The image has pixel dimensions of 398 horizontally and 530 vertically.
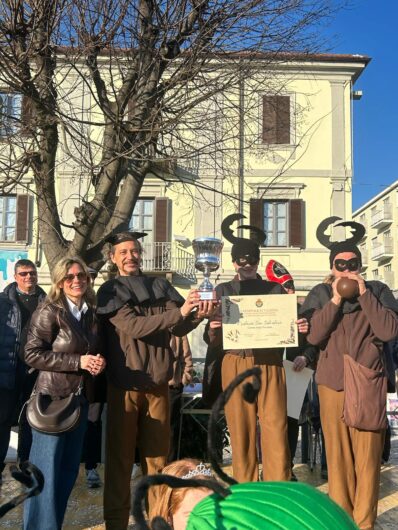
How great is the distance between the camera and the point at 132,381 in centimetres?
368

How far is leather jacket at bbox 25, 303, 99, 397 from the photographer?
3.41 m

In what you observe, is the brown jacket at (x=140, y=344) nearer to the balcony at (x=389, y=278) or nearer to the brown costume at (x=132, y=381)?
the brown costume at (x=132, y=381)

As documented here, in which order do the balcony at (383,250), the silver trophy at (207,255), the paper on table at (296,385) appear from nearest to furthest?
Result: the silver trophy at (207,255) → the paper on table at (296,385) → the balcony at (383,250)

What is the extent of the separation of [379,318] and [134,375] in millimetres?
1598

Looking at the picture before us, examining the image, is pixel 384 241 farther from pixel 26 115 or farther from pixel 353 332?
pixel 353 332

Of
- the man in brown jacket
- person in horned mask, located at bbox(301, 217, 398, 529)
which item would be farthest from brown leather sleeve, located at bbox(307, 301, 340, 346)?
the man in brown jacket

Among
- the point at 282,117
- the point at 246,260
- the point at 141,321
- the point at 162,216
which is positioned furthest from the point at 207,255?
the point at 162,216

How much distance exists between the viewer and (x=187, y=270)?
20734mm

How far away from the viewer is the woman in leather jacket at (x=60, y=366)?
3.27 metres

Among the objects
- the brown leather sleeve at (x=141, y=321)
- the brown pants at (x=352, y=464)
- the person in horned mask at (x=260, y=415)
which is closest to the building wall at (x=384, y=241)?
the person in horned mask at (x=260, y=415)

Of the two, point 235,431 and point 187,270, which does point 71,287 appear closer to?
point 235,431

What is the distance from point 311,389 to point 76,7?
15.0ft

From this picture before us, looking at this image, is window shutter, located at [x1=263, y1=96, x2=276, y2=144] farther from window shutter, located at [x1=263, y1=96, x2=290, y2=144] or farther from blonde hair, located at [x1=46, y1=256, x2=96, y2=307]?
blonde hair, located at [x1=46, y1=256, x2=96, y2=307]

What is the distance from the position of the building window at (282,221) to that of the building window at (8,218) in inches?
335
